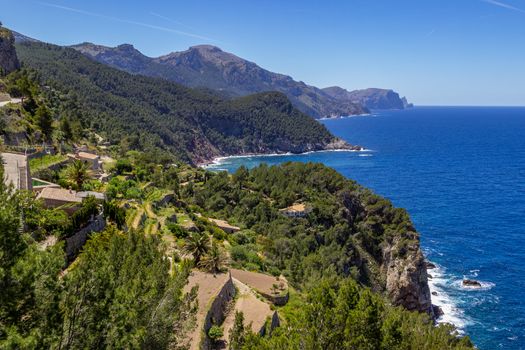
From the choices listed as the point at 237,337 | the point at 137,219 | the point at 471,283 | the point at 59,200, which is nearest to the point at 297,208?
the point at 471,283

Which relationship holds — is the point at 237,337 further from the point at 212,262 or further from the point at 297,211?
the point at 297,211

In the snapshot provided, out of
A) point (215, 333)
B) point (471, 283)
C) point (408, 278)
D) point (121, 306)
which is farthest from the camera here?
point (471, 283)

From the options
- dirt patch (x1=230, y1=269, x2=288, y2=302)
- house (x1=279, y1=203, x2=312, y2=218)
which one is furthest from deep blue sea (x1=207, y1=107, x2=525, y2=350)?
dirt patch (x1=230, y1=269, x2=288, y2=302)

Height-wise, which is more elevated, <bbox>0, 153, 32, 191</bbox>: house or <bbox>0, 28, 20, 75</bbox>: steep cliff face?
<bbox>0, 28, 20, 75</bbox>: steep cliff face

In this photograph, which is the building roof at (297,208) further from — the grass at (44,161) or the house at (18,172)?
the house at (18,172)

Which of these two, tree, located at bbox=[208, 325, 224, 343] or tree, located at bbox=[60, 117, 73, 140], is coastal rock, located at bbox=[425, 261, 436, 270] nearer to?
tree, located at bbox=[208, 325, 224, 343]
